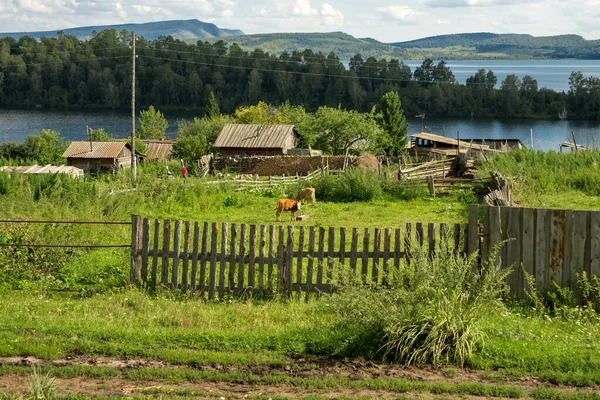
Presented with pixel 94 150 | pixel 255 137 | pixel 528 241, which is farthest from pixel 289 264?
pixel 94 150

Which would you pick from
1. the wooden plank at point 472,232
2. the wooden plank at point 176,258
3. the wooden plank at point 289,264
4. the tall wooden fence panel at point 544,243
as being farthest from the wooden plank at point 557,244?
the wooden plank at point 176,258

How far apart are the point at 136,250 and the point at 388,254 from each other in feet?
12.8

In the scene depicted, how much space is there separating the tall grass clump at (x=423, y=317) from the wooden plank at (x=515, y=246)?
1.82 meters

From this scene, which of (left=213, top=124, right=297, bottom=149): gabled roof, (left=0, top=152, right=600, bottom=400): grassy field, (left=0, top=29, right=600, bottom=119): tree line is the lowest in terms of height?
(left=0, top=152, right=600, bottom=400): grassy field

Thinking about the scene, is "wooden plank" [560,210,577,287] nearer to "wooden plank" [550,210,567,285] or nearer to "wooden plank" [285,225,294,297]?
"wooden plank" [550,210,567,285]

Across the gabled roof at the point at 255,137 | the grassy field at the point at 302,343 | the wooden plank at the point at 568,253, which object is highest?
the gabled roof at the point at 255,137

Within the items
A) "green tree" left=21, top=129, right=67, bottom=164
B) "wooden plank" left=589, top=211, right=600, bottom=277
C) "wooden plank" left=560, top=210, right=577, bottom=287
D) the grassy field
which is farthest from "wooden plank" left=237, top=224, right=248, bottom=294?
"green tree" left=21, top=129, right=67, bottom=164

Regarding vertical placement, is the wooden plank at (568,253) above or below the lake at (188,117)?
below

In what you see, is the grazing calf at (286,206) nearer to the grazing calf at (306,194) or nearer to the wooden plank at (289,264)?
the grazing calf at (306,194)

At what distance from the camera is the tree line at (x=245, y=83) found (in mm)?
153500

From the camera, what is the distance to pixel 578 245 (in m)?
10.0

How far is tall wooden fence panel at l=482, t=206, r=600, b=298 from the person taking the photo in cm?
1000

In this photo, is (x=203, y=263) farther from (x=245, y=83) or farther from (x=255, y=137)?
(x=245, y=83)

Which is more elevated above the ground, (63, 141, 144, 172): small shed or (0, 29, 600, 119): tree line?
(0, 29, 600, 119): tree line
